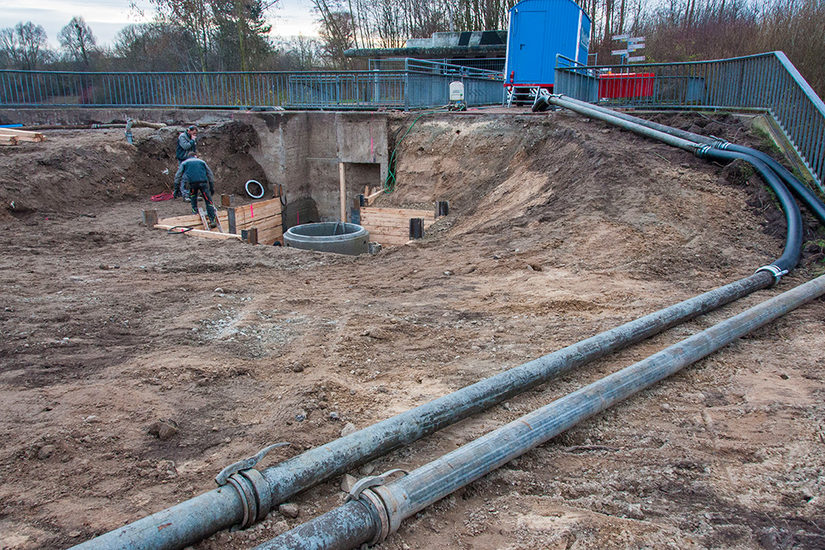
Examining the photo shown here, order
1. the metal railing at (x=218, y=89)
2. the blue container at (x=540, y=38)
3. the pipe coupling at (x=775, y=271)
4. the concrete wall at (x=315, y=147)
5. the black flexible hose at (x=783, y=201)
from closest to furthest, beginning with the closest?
1. the pipe coupling at (x=775, y=271)
2. the black flexible hose at (x=783, y=201)
3. the concrete wall at (x=315, y=147)
4. the metal railing at (x=218, y=89)
5. the blue container at (x=540, y=38)

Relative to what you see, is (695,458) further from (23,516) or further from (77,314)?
(77,314)

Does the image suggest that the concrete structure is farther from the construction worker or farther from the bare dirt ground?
the bare dirt ground

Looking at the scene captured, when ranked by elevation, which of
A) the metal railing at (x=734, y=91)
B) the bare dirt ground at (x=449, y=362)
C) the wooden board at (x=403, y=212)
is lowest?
the bare dirt ground at (x=449, y=362)

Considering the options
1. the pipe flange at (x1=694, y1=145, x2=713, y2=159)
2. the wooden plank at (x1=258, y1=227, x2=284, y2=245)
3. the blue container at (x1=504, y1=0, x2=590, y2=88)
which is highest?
the blue container at (x1=504, y1=0, x2=590, y2=88)

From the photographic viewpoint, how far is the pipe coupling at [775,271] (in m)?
6.35

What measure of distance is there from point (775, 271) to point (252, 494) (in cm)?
608

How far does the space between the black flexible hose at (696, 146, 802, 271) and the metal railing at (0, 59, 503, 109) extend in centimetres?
990

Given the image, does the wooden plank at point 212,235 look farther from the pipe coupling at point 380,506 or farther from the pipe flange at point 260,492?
the pipe coupling at point 380,506

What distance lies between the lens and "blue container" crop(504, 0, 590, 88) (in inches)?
739

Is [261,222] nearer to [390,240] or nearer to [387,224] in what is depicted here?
[387,224]

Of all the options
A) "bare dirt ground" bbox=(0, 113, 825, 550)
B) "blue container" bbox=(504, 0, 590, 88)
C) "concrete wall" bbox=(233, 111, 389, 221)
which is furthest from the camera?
"blue container" bbox=(504, 0, 590, 88)

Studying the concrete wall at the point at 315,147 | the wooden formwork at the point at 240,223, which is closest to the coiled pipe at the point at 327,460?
the wooden formwork at the point at 240,223

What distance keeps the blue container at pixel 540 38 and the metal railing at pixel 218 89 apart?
1.64 metres

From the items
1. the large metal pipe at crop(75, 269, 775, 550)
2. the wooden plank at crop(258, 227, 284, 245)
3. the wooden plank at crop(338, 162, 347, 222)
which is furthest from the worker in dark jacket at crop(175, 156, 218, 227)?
the large metal pipe at crop(75, 269, 775, 550)
